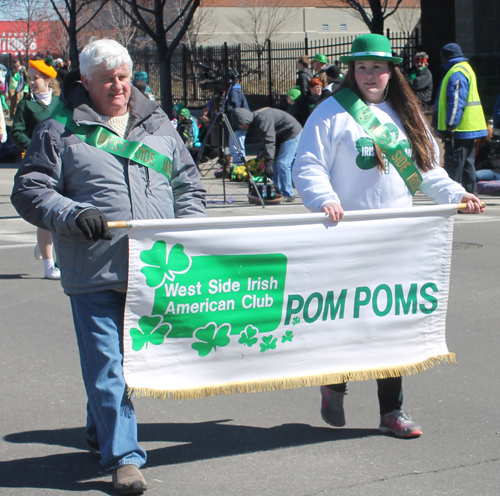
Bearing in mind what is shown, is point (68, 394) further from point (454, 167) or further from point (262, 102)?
point (262, 102)

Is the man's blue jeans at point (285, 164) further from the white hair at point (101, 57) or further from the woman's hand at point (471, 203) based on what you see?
the white hair at point (101, 57)

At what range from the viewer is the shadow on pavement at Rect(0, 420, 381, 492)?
3514 millimetres

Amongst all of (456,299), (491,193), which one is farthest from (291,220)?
(491,193)

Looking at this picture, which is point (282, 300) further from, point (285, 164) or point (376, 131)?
point (285, 164)

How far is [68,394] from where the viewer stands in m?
4.64

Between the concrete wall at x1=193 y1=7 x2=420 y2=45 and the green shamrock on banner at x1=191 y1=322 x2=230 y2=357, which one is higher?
the concrete wall at x1=193 y1=7 x2=420 y2=45

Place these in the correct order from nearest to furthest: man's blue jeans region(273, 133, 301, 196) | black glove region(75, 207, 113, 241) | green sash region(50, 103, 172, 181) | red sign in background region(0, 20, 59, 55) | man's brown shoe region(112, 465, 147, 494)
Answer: black glove region(75, 207, 113, 241), man's brown shoe region(112, 465, 147, 494), green sash region(50, 103, 172, 181), man's blue jeans region(273, 133, 301, 196), red sign in background region(0, 20, 59, 55)

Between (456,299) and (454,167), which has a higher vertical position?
(454,167)

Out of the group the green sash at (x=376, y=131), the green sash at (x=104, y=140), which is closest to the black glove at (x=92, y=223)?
the green sash at (x=104, y=140)

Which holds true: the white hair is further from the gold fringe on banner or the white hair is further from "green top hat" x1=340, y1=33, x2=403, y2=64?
the gold fringe on banner

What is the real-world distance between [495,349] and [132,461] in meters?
2.98

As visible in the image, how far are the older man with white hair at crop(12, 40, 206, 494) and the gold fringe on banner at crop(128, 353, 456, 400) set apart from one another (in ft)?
0.53

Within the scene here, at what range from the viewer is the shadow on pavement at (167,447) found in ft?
11.5

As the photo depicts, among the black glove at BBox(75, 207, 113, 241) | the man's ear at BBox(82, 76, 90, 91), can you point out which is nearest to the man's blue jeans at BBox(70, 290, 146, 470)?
the black glove at BBox(75, 207, 113, 241)
